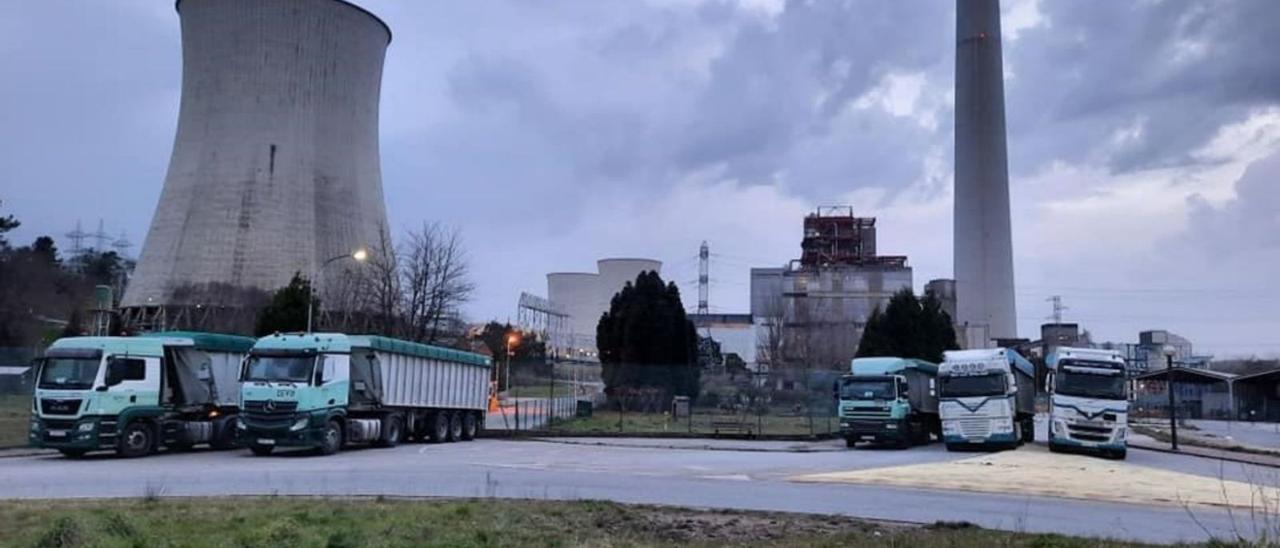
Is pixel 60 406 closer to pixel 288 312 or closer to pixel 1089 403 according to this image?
pixel 288 312

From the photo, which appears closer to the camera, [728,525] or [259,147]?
[728,525]

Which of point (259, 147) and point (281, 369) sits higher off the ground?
point (259, 147)

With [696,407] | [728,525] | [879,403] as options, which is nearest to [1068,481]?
[728,525]

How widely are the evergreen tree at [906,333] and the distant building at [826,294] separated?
63.4ft

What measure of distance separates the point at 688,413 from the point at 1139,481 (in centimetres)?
2384

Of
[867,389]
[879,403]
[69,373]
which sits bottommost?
[879,403]

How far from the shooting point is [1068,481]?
1898 centimetres

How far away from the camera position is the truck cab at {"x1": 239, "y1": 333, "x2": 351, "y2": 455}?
76.9 ft

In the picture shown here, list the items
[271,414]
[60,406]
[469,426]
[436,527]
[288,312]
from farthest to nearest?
[288,312] < [469,426] < [271,414] < [60,406] < [436,527]

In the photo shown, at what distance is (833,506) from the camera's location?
13727 millimetres

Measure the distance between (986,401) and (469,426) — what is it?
53.5ft

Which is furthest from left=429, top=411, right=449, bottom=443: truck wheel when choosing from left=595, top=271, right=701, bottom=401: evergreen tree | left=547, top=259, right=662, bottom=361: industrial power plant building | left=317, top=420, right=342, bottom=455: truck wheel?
left=547, top=259, right=662, bottom=361: industrial power plant building

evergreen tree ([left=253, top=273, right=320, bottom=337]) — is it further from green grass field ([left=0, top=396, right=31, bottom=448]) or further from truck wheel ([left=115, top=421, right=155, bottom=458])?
truck wheel ([left=115, top=421, right=155, bottom=458])

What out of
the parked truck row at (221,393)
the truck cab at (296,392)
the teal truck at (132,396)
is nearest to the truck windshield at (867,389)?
the parked truck row at (221,393)
